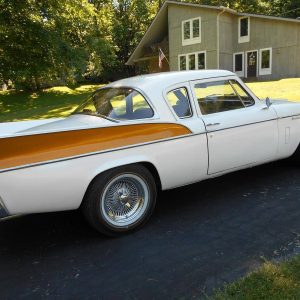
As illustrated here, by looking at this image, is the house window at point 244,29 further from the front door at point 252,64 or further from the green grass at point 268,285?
the green grass at point 268,285

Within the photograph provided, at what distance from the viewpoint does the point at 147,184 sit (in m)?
4.00

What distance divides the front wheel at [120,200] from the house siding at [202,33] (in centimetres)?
2479

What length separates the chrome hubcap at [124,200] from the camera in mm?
3841

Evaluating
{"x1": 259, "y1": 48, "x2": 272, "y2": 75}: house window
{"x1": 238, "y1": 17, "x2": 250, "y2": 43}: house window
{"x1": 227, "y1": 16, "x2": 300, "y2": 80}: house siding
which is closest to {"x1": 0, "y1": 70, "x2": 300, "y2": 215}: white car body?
{"x1": 227, "y1": 16, "x2": 300, "y2": 80}: house siding

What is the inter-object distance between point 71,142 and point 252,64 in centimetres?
2626

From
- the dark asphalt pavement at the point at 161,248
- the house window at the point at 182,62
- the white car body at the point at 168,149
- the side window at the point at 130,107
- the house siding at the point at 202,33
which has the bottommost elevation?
the dark asphalt pavement at the point at 161,248

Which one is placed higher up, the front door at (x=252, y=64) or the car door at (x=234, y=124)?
the front door at (x=252, y=64)

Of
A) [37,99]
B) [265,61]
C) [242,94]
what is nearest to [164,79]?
[242,94]

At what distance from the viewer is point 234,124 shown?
4578 millimetres

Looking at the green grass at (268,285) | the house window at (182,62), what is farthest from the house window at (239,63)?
the green grass at (268,285)

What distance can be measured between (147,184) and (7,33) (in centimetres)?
1718

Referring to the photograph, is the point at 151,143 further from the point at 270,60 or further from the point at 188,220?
the point at 270,60

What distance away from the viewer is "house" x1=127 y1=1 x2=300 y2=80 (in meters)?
25.4

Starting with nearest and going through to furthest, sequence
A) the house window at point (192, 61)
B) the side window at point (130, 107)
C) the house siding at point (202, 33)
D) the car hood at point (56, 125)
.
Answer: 1. the car hood at point (56, 125)
2. the side window at point (130, 107)
3. the house siding at point (202, 33)
4. the house window at point (192, 61)
